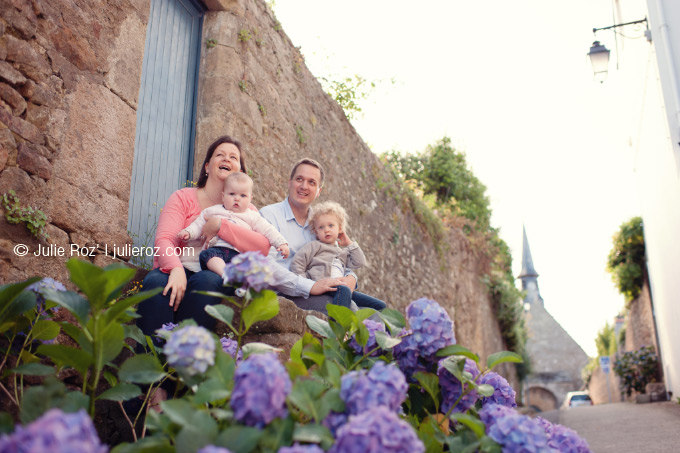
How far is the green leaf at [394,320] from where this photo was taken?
162 centimetres

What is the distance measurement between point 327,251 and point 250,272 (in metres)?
1.94

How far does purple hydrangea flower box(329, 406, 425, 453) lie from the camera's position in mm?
981

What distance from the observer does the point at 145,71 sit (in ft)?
12.1

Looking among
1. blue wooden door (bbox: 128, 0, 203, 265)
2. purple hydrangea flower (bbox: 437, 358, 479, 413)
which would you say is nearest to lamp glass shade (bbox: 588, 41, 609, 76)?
blue wooden door (bbox: 128, 0, 203, 265)

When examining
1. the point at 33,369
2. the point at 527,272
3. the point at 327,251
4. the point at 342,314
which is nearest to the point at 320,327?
the point at 342,314

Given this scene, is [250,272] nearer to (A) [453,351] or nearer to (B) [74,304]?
(B) [74,304]

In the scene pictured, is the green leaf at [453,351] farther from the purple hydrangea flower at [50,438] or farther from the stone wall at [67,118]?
the stone wall at [67,118]

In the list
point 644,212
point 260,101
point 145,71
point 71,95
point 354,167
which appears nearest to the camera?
point 71,95

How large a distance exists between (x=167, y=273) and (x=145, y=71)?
70.5 inches

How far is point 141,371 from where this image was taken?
1.37 m

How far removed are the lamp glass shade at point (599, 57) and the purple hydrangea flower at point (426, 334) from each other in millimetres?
6825

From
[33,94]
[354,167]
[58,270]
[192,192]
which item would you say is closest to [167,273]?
[58,270]

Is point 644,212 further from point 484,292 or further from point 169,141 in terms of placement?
point 169,141

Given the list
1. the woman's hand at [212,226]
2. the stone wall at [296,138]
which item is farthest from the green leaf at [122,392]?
the stone wall at [296,138]
